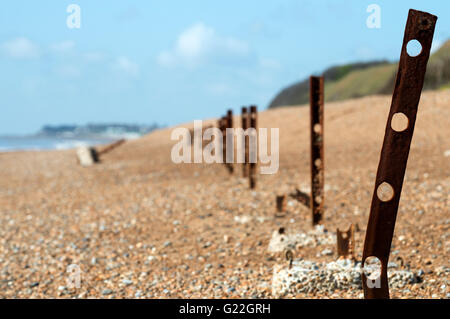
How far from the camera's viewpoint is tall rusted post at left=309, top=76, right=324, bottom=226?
7.67 metres

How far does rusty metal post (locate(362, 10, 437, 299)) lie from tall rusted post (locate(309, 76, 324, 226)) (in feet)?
13.9

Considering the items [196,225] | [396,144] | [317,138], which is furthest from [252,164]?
[396,144]

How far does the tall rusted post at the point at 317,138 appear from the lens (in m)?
7.67

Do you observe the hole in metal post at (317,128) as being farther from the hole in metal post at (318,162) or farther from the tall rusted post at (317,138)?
the hole in metal post at (318,162)

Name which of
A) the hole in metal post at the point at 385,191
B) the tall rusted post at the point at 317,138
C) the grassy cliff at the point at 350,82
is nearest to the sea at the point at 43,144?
the grassy cliff at the point at 350,82

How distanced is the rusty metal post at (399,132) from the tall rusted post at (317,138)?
13.9 feet

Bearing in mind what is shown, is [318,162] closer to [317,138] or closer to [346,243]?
[317,138]

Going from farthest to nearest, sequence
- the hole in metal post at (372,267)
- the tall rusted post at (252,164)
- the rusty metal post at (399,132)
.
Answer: the tall rusted post at (252,164), the hole in metal post at (372,267), the rusty metal post at (399,132)

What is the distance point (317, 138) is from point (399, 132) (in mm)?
4434

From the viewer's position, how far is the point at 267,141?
24.2 m

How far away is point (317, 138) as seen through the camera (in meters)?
7.80

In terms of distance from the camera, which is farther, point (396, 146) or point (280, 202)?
point (280, 202)
